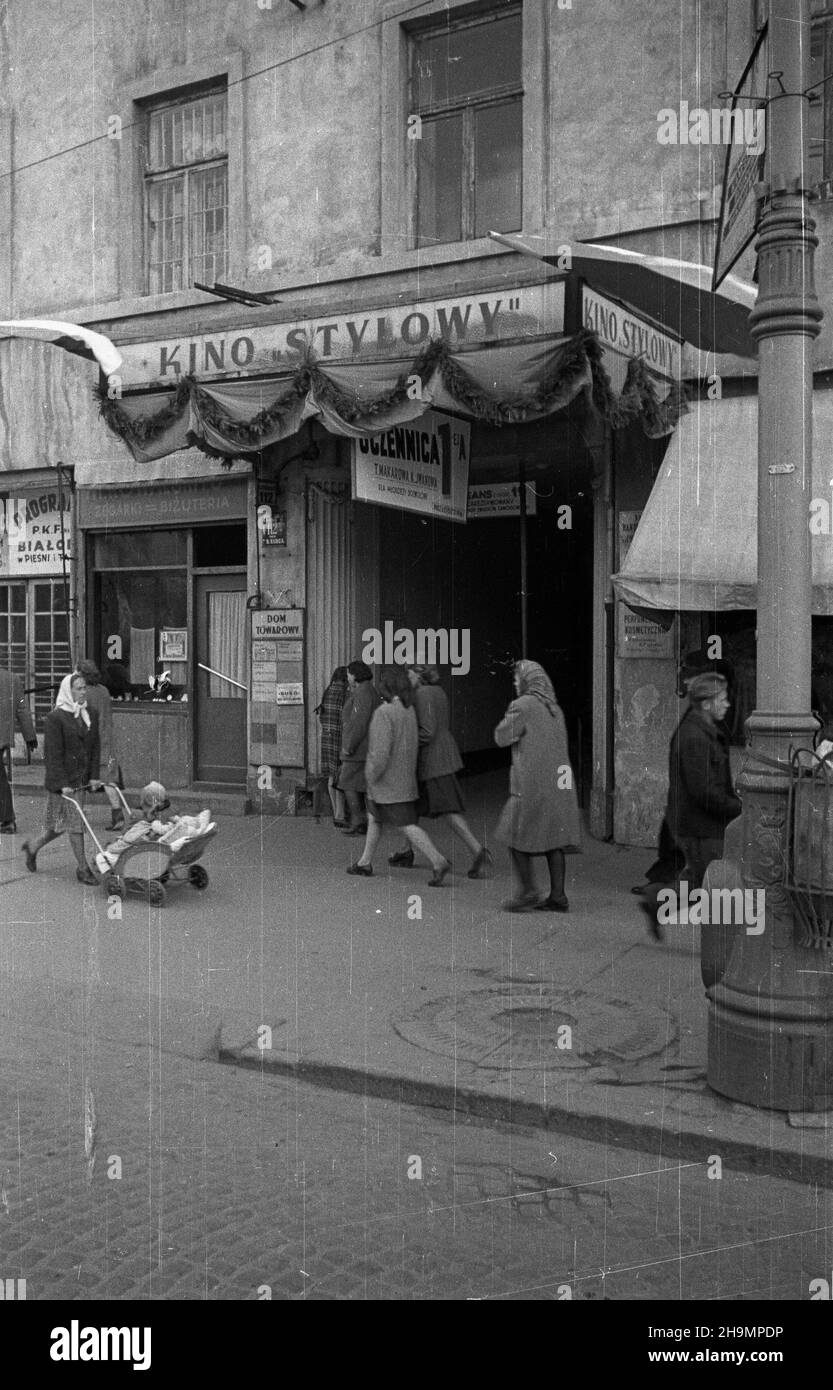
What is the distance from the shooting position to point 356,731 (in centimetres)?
1089

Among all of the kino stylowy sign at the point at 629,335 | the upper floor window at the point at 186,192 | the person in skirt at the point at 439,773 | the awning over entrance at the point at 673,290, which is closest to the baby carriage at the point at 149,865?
the person in skirt at the point at 439,773

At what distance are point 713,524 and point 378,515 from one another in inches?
196

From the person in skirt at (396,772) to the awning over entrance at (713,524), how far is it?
1953 millimetres

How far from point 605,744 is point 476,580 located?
17.6 feet

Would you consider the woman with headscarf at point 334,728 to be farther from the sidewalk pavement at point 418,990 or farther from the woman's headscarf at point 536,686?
the woman's headscarf at point 536,686

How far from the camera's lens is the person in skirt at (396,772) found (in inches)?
361

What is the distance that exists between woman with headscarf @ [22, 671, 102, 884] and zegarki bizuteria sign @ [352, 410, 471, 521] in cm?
295

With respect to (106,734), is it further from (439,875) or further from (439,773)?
(439,875)

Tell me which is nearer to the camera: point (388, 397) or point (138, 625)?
point (388, 397)

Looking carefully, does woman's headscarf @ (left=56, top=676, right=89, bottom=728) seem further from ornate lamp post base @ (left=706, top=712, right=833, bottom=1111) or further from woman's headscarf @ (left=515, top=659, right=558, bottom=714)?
ornate lamp post base @ (left=706, top=712, right=833, bottom=1111)

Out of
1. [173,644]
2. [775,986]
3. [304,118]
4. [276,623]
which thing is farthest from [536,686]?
[304,118]

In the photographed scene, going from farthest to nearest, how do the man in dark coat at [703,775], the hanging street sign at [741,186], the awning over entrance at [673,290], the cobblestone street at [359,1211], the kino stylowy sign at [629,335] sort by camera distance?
the awning over entrance at [673,290], the kino stylowy sign at [629,335], the man in dark coat at [703,775], the hanging street sign at [741,186], the cobblestone street at [359,1211]

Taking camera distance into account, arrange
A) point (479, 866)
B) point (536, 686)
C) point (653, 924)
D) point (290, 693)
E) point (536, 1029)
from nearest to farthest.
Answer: point (536, 1029)
point (653, 924)
point (536, 686)
point (479, 866)
point (290, 693)

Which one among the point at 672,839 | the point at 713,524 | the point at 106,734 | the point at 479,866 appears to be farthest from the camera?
the point at 106,734
